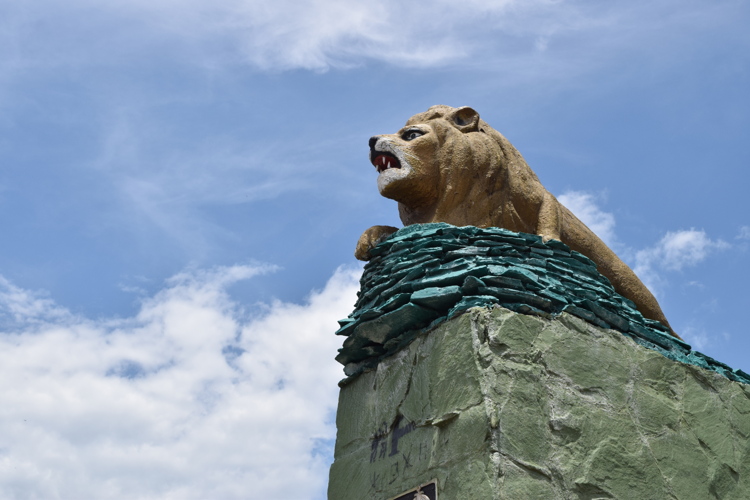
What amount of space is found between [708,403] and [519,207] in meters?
1.68

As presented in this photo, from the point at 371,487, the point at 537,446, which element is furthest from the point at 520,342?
the point at 371,487

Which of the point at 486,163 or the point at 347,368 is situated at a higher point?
the point at 486,163

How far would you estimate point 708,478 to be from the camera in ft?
15.4

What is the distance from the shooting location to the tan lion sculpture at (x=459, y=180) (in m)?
5.72

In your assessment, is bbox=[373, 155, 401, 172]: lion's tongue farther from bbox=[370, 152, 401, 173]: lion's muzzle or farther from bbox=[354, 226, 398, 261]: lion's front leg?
→ bbox=[354, 226, 398, 261]: lion's front leg

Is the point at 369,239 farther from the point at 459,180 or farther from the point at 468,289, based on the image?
the point at 468,289

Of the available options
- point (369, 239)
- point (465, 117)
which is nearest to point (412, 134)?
point (465, 117)

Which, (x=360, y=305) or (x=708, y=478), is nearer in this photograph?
(x=708, y=478)

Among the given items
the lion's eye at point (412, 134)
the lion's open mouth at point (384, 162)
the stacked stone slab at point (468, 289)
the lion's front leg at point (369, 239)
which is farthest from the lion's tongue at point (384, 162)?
the stacked stone slab at point (468, 289)

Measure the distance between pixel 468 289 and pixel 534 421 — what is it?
0.78 metres

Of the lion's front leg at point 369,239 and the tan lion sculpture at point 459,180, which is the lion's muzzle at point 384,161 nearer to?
the tan lion sculpture at point 459,180

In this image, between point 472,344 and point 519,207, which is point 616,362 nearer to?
point 472,344

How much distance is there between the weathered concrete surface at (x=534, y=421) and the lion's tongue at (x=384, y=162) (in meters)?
1.44

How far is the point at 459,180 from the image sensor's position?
18.8 ft
